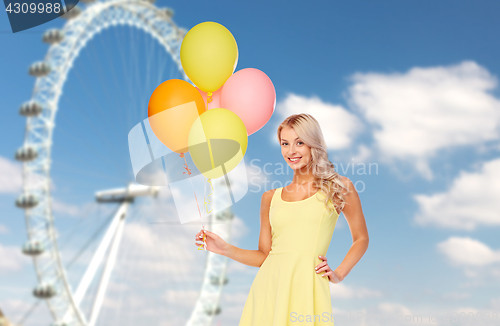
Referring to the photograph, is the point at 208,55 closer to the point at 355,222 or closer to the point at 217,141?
the point at 217,141

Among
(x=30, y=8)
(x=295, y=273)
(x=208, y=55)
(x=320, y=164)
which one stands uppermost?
(x=30, y=8)

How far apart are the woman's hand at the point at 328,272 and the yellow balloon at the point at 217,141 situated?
2.32 ft

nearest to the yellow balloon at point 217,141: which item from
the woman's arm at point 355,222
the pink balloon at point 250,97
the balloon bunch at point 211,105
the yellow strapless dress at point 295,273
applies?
the balloon bunch at point 211,105

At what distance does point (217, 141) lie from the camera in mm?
2352

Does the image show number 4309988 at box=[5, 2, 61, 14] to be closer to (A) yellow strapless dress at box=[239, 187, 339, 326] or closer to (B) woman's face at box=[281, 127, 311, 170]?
(B) woman's face at box=[281, 127, 311, 170]

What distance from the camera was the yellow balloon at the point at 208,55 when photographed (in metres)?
2.57

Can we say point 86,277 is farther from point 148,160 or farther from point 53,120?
point 148,160

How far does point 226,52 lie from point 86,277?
21.7 ft

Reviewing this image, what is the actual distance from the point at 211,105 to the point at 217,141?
44 cm

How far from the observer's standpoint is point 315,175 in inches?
84.0

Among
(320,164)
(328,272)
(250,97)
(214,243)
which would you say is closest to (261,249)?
(214,243)

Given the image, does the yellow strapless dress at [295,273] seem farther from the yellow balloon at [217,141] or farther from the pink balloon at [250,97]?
the pink balloon at [250,97]

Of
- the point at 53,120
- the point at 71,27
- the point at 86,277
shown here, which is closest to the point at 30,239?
the point at 86,277

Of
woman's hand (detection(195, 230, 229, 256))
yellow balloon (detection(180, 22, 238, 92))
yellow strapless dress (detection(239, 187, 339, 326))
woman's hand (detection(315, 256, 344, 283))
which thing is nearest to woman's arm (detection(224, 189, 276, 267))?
woman's hand (detection(195, 230, 229, 256))
